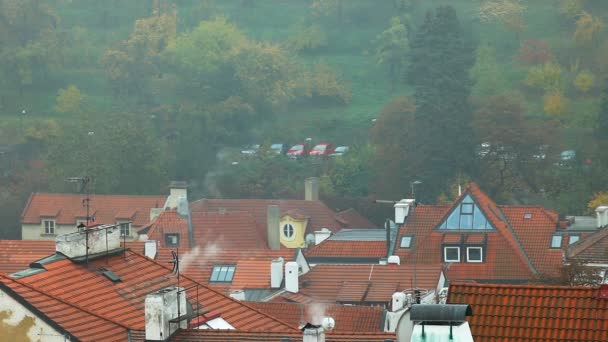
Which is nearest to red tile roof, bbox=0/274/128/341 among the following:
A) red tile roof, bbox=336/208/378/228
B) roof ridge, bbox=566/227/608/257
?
roof ridge, bbox=566/227/608/257

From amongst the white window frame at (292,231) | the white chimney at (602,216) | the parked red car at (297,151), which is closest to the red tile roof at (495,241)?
the white chimney at (602,216)

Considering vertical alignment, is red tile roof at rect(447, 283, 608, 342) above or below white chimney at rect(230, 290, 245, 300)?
above

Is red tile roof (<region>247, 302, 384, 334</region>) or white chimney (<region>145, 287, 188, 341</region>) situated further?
red tile roof (<region>247, 302, 384, 334</region>)

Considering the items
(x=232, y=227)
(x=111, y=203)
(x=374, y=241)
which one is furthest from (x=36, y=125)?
(x=374, y=241)

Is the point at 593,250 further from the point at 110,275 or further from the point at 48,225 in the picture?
the point at 48,225

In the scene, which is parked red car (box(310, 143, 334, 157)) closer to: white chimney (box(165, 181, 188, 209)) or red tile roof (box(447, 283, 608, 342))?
white chimney (box(165, 181, 188, 209))

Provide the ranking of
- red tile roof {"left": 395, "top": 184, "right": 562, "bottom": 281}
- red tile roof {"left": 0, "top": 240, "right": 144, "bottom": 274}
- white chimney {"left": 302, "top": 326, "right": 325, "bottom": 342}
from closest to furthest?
white chimney {"left": 302, "top": 326, "right": 325, "bottom": 342}, red tile roof {"left": 0, "top": 240, "right": 144, "bottom": 274}, red tile roof {"left": 395, "top": 184, "right": 562, "bottom": 281}

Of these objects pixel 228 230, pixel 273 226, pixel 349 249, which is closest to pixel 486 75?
pixel 273 226

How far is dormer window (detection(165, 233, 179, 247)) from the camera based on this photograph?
233 ft

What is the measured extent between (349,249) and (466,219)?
194 inches

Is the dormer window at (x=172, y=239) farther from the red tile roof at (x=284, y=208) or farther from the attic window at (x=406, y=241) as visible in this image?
the attic window at (x=406, y=241)

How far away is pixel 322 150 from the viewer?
108 m

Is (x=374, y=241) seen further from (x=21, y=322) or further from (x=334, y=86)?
(x=334, y=86)

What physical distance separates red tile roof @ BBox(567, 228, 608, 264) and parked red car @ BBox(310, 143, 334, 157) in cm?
5523
